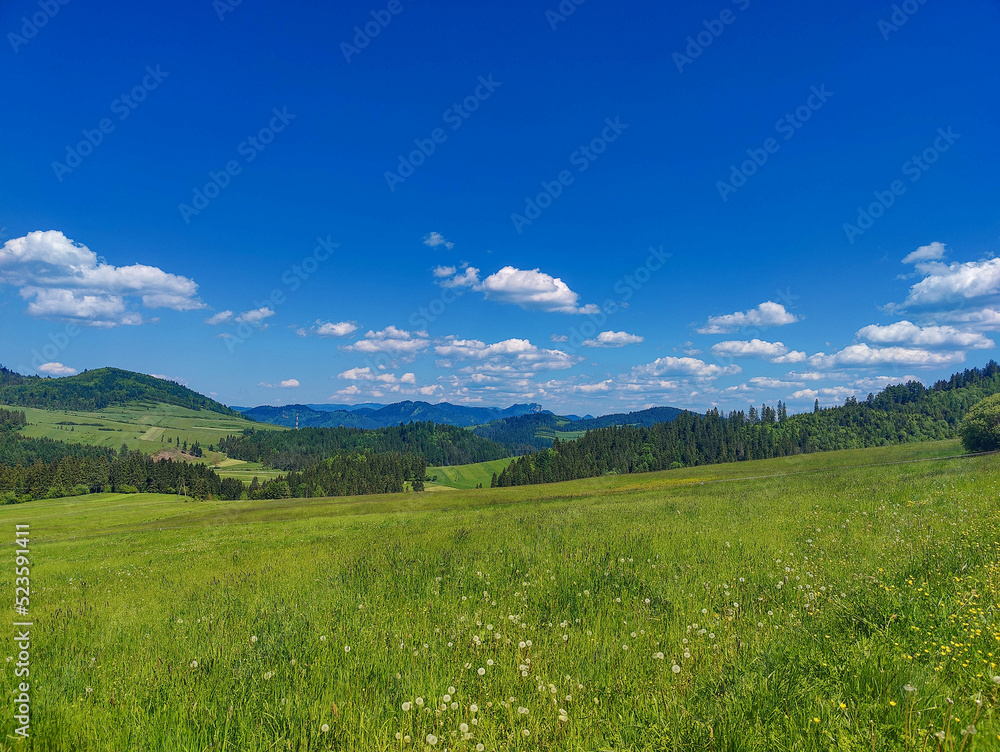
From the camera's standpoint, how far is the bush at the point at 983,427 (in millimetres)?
67750

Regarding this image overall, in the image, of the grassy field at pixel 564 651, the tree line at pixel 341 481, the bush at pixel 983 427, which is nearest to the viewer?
the grassy field at pixel 564 651

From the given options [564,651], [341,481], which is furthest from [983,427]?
→ [341,481]

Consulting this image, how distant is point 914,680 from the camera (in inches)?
164

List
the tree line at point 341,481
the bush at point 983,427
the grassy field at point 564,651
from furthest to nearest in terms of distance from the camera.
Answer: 1. the tree line at point 341,481
2. the bush at point 983,427
3. the grassy field at point 564,651

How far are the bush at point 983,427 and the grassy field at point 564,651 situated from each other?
8331 centimetres

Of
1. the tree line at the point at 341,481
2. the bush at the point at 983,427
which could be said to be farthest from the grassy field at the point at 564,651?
the tree line at the point at 341,481

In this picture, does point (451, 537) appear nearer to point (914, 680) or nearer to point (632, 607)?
point (632, 607)

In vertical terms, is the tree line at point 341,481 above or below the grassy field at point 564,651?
below

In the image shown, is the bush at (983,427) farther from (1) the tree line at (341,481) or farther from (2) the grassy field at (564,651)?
(1) the tree line at (341,481)

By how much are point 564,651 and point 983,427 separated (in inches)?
3794

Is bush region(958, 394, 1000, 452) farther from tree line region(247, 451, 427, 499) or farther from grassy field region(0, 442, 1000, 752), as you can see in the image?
tree line region(247, 451, 427, 499)

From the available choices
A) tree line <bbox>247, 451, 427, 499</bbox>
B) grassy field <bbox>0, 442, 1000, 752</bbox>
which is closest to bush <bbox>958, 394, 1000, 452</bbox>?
grassy field <bbox>0, 442, 1000, 752</bbox>

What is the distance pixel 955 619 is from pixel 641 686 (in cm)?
384

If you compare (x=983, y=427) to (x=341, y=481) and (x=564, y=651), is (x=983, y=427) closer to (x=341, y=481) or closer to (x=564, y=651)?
(x=564, y=651)
